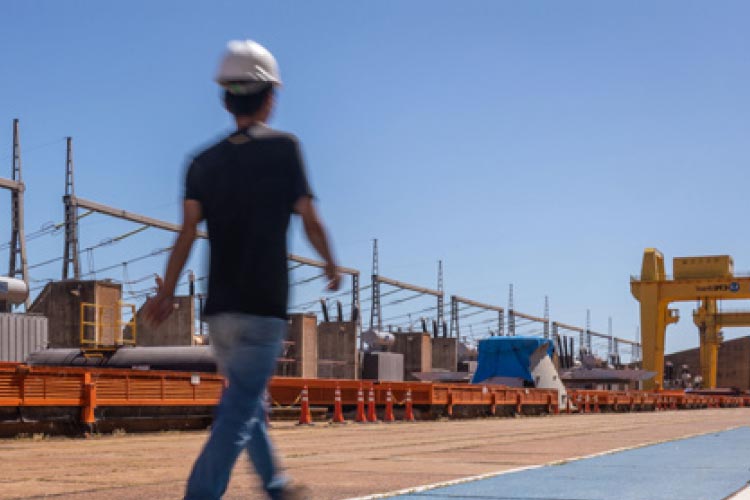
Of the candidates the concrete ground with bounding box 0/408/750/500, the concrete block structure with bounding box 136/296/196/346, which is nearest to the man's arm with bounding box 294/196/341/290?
the concrete ground with bounding box 0/408/750/500

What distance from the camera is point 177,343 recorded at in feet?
184

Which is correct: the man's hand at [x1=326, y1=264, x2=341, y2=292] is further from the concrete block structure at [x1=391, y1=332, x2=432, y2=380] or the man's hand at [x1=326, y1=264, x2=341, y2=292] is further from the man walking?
the concrete block structure at [x1=391, y1=332, x2=432, y2=380]

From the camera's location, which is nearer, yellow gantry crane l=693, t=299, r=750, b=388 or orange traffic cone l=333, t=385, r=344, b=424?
orange traffic cone l=333, t=385, r=344, b=424

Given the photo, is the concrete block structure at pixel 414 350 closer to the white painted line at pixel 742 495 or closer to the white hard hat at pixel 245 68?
the white painted line at pixel 742 495

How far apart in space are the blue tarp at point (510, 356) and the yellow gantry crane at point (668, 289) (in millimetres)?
38523

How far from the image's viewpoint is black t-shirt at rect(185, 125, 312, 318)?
392 cm

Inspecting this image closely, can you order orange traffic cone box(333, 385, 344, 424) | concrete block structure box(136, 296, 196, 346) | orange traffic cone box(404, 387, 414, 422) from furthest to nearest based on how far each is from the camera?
concrete block structure box(136, 296, 196, 346), orange traffic cone box(404, 387, 414, 422), orange traffic cone box(333, 385, 344, 424)

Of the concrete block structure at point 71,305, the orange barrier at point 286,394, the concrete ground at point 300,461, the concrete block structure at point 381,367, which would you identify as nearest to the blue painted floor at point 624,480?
the concrete ground at point 300,461

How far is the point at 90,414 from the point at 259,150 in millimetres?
14271

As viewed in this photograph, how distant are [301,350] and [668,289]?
28446mm

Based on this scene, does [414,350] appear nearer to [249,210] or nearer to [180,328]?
[180,328]

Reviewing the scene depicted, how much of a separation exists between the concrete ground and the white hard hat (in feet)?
12.0

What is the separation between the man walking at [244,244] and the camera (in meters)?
3.89

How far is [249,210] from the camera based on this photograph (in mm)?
3977
